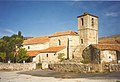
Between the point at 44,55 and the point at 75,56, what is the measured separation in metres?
8.01

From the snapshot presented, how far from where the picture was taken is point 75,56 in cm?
4072

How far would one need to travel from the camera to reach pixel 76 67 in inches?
1160

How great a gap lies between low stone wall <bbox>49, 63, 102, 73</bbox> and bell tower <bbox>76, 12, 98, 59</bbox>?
9436 millimetres

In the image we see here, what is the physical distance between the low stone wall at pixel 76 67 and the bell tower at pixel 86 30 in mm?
9436

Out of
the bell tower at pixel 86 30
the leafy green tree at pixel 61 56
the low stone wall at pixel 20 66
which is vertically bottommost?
the low stone wall at pixel 20 66

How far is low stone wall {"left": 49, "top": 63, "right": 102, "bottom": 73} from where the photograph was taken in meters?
27.8

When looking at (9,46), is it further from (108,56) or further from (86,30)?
(108,56)

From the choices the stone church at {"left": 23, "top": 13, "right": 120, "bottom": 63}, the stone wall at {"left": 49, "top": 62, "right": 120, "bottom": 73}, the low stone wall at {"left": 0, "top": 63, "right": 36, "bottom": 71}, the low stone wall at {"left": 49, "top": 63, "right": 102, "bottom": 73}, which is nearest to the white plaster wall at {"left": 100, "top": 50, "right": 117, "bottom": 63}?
the stone church at {"left": 23, "top": 13, "right": 120, "bottom": 63}

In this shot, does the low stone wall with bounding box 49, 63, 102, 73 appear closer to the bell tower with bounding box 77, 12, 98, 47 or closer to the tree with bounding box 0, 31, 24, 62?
the bell tower with bounding box 77, 12, 98, 47

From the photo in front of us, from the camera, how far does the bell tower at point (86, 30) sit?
1623 inches

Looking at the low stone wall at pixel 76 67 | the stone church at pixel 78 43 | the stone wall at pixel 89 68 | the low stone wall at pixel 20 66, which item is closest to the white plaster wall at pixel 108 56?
the stone church at pixel 78 43

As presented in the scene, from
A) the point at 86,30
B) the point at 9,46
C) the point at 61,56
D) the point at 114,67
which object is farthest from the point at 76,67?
the point at 9,46

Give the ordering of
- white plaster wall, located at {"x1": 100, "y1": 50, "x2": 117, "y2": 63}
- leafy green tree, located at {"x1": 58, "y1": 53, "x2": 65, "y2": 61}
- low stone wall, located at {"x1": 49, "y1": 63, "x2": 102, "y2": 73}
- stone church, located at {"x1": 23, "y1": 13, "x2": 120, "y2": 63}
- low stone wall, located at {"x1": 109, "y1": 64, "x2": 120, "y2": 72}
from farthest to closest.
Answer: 1. stone church, located at {"x1": 23, "y1": 13, "x2": 120, "y2": 63}
2. leafy green tree, located at {"x1": 58, "y1": 53, "x2": 65, "y2": 61}
3. white plaster wall, located at {"x1": 100, "y1": 50, "x2": 117, "y2": 63}
4. low stone wall, located at {"x1": 49, "y1": 63, "x2": 102, "y2": 73}
5. low stone wall, located at {"x1": 109, "y1": 64, "x2": 120, "y2": 72}

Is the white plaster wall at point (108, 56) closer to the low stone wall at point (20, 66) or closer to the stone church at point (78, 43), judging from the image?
the stone church at point (78, 43)
